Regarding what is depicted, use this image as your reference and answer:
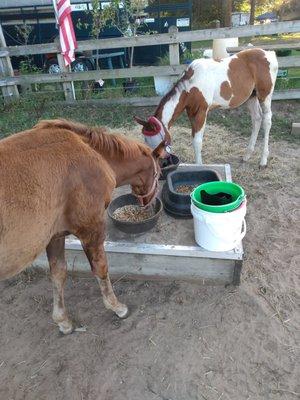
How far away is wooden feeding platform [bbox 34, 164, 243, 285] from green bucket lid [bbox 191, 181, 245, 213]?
1.25 feet

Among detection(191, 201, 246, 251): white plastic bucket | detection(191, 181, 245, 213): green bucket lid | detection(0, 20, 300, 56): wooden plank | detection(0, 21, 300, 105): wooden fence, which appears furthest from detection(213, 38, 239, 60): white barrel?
detection(191, 201, 246, 251): white plastic bucket

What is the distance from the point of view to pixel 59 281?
2689 mm

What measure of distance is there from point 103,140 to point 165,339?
59.7 inches

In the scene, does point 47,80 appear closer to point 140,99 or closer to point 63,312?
point 140,99

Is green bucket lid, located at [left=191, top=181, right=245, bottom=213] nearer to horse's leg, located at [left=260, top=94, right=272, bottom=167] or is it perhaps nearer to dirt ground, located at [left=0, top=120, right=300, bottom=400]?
dirt ground, located at [left=0, top=120, right=300, bottom=400]

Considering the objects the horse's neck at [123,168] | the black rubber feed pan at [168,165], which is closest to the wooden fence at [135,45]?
the black rubber feed pan at [168,165]

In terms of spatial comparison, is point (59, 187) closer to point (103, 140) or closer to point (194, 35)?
point (103, 140)

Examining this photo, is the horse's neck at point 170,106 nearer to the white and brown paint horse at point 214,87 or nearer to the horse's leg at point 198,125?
the white and brown paint horse at point 214,87

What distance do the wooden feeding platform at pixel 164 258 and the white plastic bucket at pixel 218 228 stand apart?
7 cm

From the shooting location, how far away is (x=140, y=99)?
7.01 meters

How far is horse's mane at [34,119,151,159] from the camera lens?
2.28 m

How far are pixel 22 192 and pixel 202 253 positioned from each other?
157 centimetres

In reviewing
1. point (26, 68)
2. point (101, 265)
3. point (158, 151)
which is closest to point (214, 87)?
point (158, 151)

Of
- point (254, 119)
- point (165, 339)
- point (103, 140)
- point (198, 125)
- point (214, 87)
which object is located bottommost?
point (165, 339)
